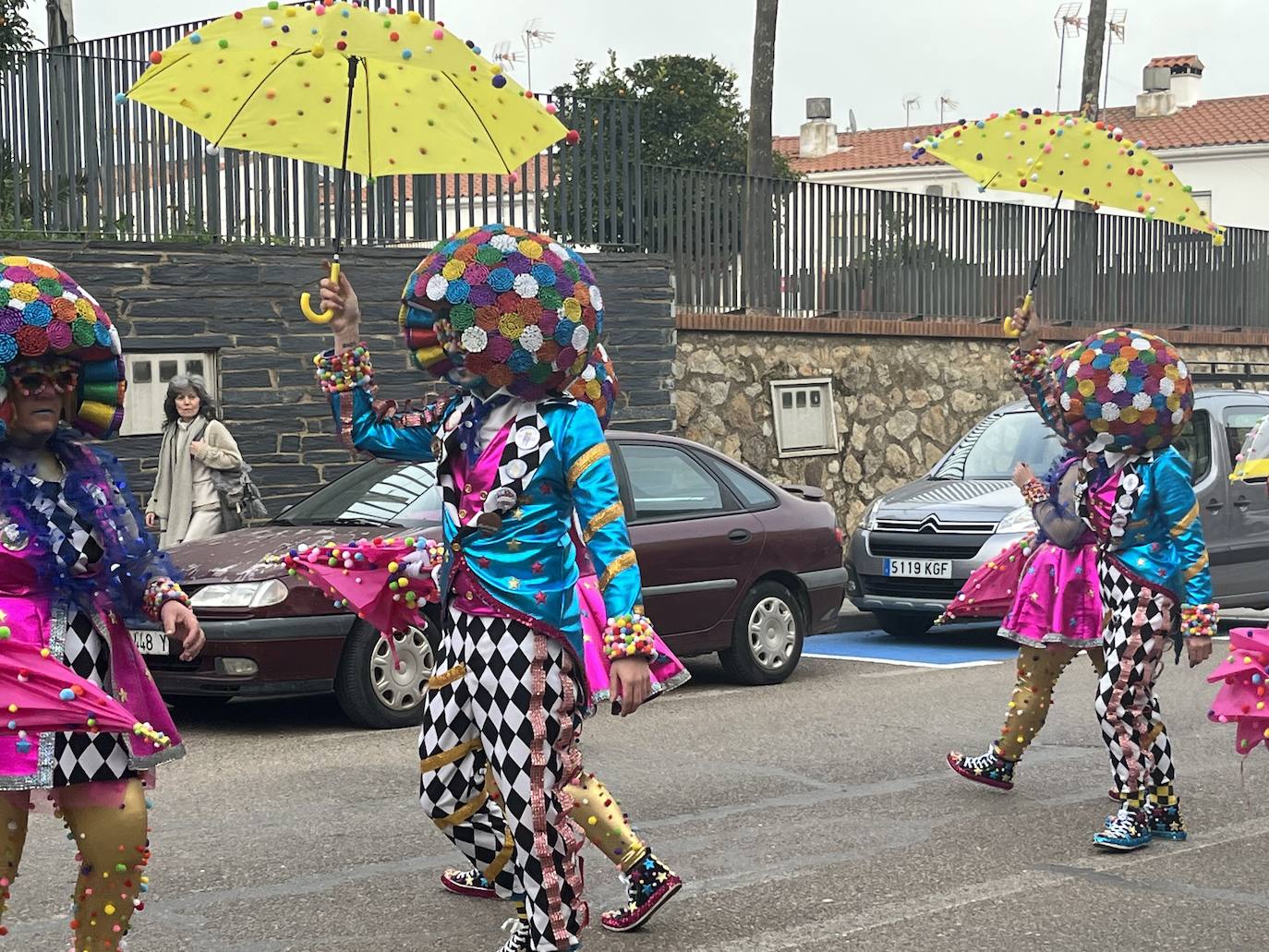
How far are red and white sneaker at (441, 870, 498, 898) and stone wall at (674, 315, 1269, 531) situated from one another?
11.7 meters

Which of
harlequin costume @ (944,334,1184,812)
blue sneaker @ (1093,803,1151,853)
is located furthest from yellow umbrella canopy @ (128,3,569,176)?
blue sneaker @ (1093,803,1151,853)

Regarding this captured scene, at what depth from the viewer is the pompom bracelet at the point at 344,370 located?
15.4 feet

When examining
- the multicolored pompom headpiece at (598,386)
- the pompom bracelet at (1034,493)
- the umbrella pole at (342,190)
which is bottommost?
the pompom bracelet at (1034,493)

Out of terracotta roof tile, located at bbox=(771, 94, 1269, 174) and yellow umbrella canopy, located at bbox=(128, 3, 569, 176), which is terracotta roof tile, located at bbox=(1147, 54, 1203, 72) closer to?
terracotta roof tile, located at bbox=(771, 94, 1269, 174)

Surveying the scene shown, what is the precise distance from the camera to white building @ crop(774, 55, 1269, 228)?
59.1 metres

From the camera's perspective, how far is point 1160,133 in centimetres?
6175

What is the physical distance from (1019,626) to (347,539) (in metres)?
3.58

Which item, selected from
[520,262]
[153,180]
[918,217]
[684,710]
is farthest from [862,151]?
[520,262]

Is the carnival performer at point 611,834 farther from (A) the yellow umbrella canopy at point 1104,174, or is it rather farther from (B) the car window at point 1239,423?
(B) the car window at point 1239,423

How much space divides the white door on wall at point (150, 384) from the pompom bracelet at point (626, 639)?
31.4ft

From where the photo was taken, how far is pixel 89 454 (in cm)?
414

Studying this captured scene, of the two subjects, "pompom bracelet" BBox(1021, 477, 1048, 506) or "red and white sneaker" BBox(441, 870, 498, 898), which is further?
"pompom bracelet" BBox(1021, 477, 1048, 506)

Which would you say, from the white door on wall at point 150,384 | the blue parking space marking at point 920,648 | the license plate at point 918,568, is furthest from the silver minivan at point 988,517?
the white door on wall at point 150,384

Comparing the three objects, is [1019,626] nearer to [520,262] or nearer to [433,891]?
[433,891]
